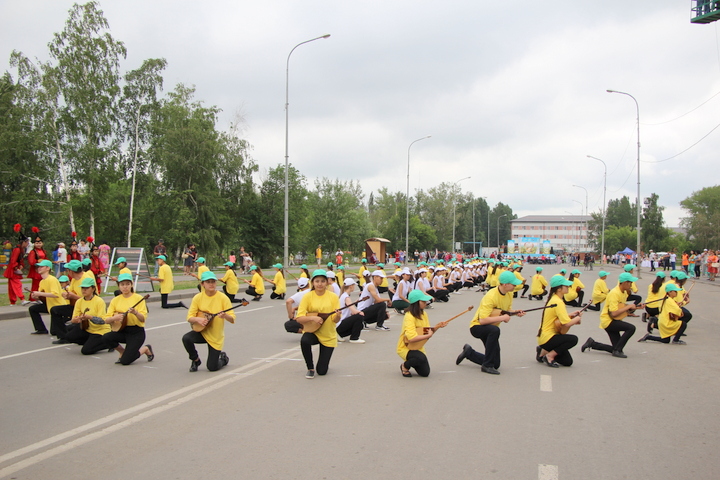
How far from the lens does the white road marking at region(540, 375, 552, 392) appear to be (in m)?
7.00

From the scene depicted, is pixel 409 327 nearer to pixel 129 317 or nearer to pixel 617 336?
pixel 129 317

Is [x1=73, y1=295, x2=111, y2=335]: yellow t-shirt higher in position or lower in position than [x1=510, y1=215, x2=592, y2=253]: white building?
lower

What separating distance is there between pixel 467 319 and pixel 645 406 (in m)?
8.83

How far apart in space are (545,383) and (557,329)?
1.21 metres

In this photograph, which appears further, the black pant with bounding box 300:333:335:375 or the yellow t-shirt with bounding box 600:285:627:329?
the yellow t-shirt with bounding box 600:285:627:329

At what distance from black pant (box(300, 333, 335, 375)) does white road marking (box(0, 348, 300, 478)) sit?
2.90 feet

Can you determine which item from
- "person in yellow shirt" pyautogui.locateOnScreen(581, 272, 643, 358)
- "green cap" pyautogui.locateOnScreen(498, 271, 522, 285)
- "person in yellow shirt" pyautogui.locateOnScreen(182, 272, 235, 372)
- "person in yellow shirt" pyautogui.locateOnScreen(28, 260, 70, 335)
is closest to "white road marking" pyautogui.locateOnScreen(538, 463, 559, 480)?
"green cap" pyautogui.locateOnScreen(498, 271, 522, 285)

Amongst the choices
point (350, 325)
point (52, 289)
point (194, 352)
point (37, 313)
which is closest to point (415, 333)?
point (194, 352)

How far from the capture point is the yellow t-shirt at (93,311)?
8.91 metres

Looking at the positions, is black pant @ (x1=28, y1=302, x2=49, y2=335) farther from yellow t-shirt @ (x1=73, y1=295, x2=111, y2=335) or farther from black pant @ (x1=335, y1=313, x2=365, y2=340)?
black pant @ (x1=335, y1=313, x2=365, y2=340)

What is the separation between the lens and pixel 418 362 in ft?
24.3

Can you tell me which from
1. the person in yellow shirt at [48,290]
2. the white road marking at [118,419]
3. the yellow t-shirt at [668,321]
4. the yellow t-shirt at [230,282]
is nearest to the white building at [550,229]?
the yellow t-shirt at [230,282]

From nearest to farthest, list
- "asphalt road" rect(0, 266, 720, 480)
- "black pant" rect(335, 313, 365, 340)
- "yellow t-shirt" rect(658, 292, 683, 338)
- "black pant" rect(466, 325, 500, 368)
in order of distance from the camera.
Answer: "asphalt road" rect(0, 266, 720, 480)
"black pant" rect(466, 325, 500, 368)
"yellow t-shirt" rect(658, 292, 683, 338)
"black pant" rect(335, 313, 365, 340)

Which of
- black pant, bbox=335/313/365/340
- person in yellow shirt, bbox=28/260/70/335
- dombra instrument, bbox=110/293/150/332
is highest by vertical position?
Result: person in yellow shirt, bbox=28/260/70/335
